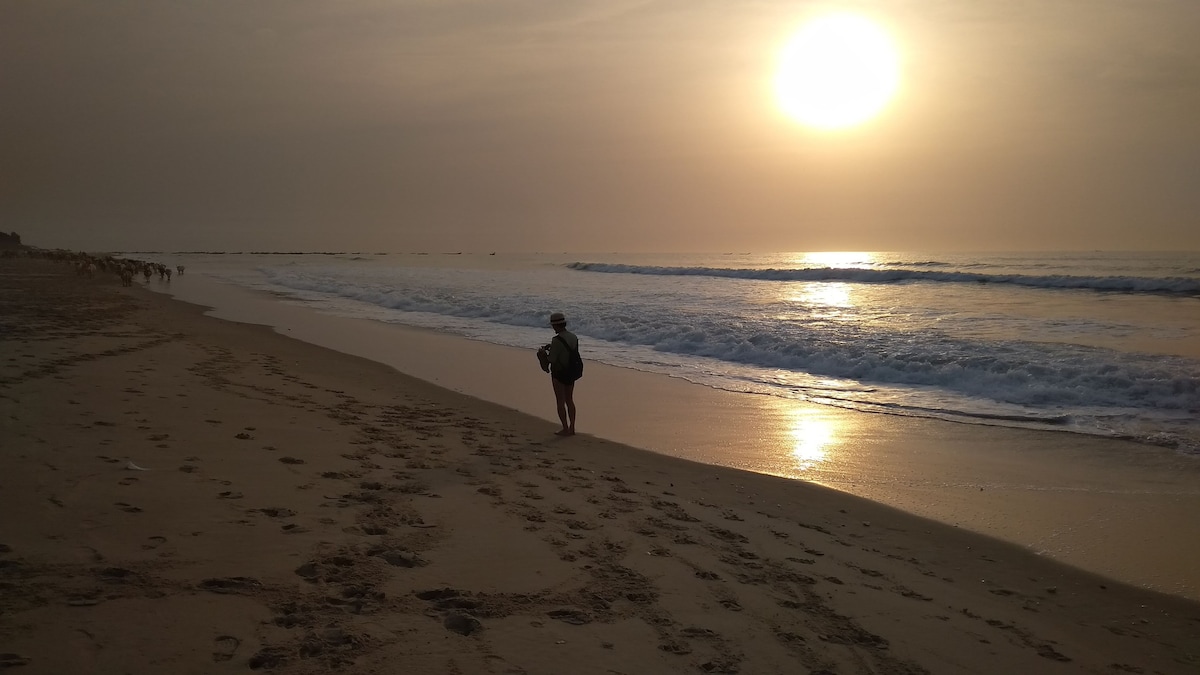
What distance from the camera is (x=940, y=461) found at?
830 centimetres

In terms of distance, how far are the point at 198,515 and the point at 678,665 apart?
3.24 meters

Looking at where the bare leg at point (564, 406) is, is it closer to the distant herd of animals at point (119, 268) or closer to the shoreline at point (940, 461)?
the shoreline at point (940, 461)

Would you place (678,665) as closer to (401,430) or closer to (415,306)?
(401,430)

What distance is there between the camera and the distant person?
919 centimetres

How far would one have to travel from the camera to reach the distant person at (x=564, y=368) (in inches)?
362

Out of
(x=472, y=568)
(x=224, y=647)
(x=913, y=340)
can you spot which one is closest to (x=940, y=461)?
(x=472, y=568)

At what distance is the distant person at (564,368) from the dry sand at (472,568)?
1045 mm

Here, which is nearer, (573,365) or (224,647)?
(224,647)

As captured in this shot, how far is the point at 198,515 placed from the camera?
16.3 ft

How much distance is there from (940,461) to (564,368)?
4.32 meters

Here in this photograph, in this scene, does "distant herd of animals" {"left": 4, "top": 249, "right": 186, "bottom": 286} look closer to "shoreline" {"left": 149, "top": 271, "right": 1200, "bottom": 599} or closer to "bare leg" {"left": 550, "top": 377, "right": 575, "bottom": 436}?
"shoreline" {"left": 149, "top": 271, "right": 1200, "bottom": 599}

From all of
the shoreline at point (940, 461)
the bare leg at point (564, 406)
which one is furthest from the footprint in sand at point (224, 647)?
the bare leg at point (564, 406)

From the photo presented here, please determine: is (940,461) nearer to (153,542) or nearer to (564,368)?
(564,368)

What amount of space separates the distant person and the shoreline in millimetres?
491
